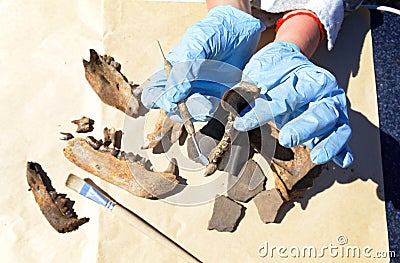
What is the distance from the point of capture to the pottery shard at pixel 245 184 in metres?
1.34

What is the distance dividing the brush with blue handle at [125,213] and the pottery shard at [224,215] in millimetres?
97

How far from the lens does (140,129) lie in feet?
4.58

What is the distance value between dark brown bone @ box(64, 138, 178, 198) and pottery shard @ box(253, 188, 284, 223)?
0.71ft

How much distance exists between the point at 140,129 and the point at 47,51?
35 cm

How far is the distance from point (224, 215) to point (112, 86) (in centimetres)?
44

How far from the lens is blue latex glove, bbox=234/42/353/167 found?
1128mm

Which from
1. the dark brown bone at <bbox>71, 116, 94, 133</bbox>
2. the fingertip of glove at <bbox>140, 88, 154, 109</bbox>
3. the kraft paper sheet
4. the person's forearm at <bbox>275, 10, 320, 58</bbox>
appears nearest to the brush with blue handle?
the kraft paper sheet

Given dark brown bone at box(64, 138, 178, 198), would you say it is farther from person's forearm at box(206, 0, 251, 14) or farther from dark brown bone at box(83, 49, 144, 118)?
person's forearm at box(206, 0, 251, 14)

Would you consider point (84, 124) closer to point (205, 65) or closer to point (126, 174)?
point (126, 174)

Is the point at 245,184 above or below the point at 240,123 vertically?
below

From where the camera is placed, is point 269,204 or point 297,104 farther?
point 269,204

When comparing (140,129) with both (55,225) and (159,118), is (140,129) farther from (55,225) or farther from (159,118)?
(55,225)

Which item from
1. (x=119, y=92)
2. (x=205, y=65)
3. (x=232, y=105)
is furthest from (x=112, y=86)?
(x=232, y=105)

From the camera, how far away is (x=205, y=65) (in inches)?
48.2
